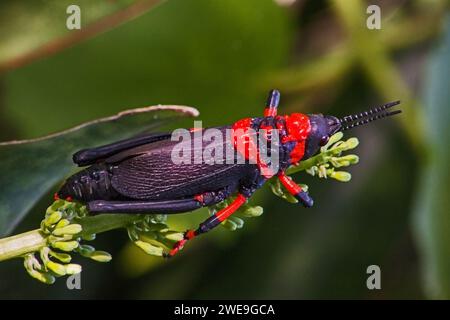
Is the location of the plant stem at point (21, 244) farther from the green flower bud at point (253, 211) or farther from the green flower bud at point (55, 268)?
the green flower bud at point (253, 211)

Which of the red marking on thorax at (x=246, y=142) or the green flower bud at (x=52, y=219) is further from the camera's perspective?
the red marking on thorax at (x=246, y=142)

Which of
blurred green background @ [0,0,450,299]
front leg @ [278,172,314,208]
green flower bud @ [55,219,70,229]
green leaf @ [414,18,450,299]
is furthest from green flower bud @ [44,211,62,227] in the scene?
green leaf @ [414,18,450,299]

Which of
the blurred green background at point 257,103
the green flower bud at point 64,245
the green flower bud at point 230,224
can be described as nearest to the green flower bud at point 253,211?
the green flower bud at point 230,224

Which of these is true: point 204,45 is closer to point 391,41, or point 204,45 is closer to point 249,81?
point 249,81

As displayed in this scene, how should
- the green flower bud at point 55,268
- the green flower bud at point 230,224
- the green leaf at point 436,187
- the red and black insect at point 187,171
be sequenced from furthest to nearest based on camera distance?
the green leaf at point 436,187 → the red and black insect at point 187,171 → the green flower bud at point 230,224 → the green flower bud at point 55,268
